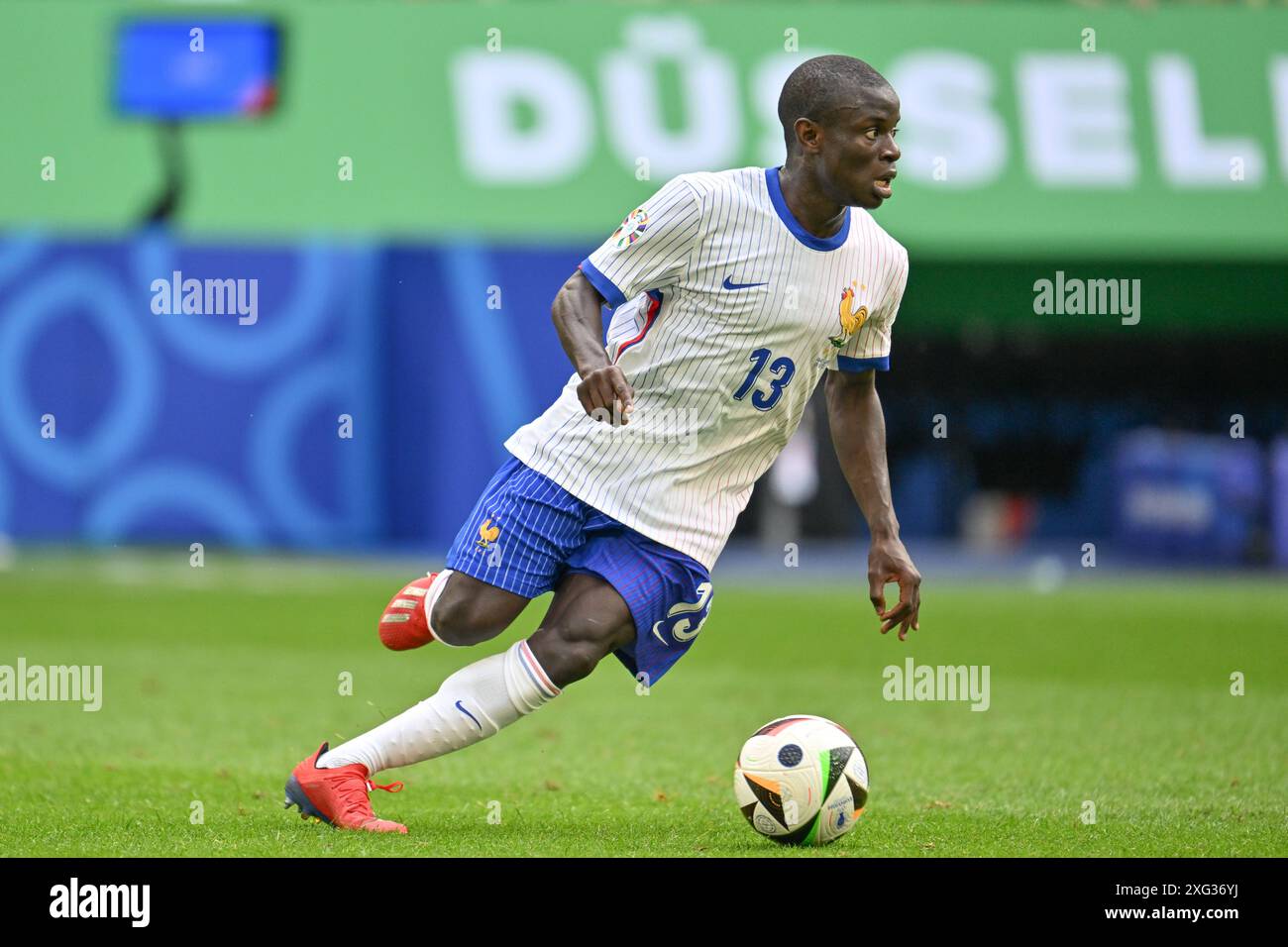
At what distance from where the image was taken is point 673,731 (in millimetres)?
9781

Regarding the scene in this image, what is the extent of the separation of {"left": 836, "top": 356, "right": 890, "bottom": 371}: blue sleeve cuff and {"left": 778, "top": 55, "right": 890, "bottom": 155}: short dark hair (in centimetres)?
81

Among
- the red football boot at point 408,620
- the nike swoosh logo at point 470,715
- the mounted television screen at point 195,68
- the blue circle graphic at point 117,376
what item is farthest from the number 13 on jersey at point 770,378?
the blue circle graphic at point 117,376

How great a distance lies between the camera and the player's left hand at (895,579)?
21.1ft

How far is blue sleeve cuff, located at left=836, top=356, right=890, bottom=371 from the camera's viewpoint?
6.58m

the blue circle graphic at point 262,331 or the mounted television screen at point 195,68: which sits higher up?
the mounted television screen at point 195,68

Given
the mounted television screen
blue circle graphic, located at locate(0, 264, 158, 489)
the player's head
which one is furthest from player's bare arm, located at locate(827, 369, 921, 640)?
blue circle graphic, located at locate(0, 264, 158, 489)

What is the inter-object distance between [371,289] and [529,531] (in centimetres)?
1688

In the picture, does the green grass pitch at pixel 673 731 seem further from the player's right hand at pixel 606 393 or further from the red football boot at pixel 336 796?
the player's right hand at pixel 606 393

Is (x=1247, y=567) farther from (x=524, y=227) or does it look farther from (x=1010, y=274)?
(x=524, y=227)

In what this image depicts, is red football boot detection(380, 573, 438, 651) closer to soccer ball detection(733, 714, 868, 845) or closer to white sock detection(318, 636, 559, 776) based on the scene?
white sock detection(318, 636, 559, 776)

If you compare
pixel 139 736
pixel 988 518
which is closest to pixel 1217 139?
pixel 988 518

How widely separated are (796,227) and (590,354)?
947 mm

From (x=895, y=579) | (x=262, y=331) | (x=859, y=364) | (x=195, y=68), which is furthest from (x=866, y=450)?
(x=195, y=68)

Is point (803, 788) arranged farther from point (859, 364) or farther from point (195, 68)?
point (195, 68)
